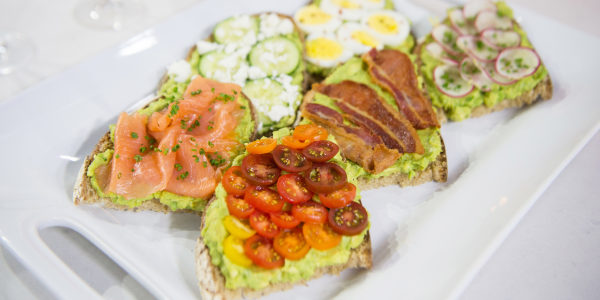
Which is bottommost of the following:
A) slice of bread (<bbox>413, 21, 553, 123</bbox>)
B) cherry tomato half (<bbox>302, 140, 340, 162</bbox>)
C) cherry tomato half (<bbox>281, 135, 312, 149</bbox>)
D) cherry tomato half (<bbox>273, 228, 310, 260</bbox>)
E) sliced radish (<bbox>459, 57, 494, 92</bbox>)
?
slice of bread (<bbox>413, 21, 553, 123</bbox>)

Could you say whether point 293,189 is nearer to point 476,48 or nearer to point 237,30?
point 237,30

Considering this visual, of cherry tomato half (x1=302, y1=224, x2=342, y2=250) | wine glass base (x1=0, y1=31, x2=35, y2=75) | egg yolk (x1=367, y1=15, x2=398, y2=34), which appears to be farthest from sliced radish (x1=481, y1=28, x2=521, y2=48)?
wine glass base (x1=0, y1=31, x2=35, y2=75)

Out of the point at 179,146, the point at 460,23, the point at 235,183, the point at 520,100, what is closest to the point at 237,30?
the point at 179,146

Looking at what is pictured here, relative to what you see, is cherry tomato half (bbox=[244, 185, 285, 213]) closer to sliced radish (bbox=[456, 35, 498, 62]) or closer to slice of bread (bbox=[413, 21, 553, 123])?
slice of bread (bbox=[413, 21, 553, 123])

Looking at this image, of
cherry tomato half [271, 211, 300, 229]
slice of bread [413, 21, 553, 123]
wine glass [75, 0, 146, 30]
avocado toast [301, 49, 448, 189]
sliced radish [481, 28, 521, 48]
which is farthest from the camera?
wine glass [75, 0, 146, 30]

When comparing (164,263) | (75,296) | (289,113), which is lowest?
(164,263)

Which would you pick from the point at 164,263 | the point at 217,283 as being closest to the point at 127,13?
the point at 164,263

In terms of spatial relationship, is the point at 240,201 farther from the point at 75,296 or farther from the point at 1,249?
the point at 1,249
